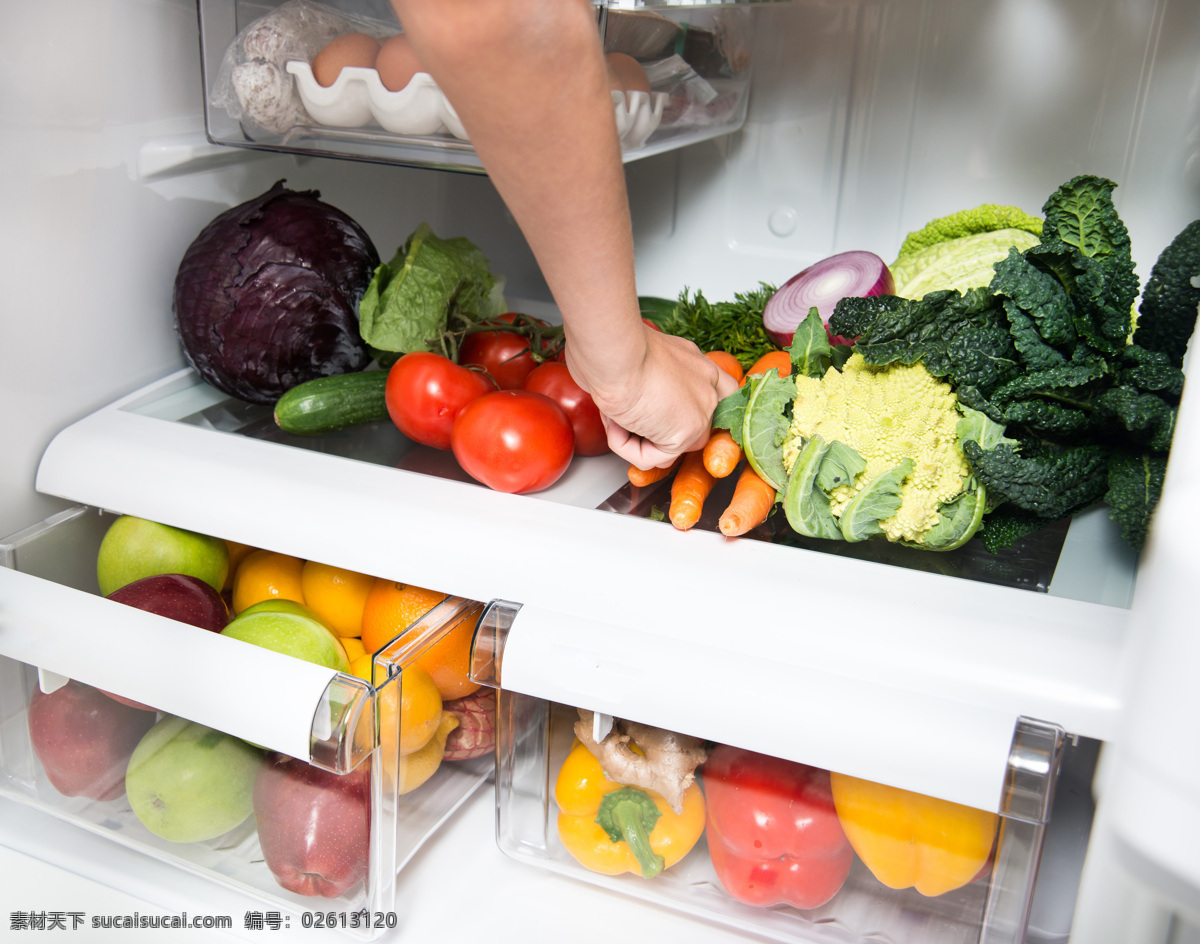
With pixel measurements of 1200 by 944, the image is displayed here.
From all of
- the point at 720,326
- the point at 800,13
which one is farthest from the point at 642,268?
the point at 800,13

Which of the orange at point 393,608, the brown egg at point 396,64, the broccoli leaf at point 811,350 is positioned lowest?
the orange at point 393,608

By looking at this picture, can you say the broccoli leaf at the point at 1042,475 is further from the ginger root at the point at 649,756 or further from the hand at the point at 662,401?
the ginger root at the point at 649,756

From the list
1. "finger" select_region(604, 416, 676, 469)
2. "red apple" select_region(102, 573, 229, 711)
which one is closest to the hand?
"finger" select_region(604, 416, 676, 469)

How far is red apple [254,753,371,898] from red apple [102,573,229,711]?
16 cm

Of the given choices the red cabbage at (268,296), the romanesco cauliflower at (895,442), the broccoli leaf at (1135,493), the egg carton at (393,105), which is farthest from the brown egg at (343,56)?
the broccoli leaf at (1135,493)

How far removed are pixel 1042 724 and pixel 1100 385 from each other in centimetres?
32

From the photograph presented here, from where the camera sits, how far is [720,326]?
1.21 m

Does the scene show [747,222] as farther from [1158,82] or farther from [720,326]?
[1158,82]

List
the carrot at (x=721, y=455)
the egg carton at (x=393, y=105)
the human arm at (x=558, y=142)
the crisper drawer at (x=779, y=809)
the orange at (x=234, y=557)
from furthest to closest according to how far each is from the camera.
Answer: the orange at (x=234, y=557) < the egg carton at (x=393, y=105) < the carrot at (x=721, y=455) < the crisper drawer at (x=779, y=809) < the human arm at (x=558, y=142)

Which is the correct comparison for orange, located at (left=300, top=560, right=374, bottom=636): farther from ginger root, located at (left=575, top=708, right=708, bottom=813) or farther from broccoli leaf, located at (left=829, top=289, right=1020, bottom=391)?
broccoli leaf, located at (left=829, top=289, right=1020, bottom=391)

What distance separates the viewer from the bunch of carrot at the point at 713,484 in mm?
783

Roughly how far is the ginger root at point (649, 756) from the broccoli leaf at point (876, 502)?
0.22 m

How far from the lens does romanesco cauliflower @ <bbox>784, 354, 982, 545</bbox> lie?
757 millimetres

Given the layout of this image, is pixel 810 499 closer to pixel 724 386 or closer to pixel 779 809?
pixel 724 386
